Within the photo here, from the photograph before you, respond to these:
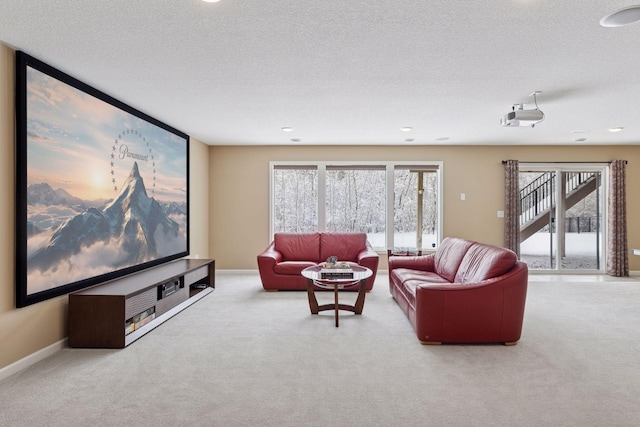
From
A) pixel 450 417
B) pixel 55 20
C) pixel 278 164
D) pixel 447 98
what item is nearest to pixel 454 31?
pixel 447 98

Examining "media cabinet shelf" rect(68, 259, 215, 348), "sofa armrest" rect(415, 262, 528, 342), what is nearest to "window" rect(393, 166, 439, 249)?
"sofa armrest" rect(415, 262, 528, 342)

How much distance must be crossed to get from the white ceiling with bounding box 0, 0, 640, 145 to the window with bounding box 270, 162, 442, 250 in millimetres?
2315

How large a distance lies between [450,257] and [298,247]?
2.54 meters

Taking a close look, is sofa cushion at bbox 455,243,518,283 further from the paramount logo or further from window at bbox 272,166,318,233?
the paramount logo

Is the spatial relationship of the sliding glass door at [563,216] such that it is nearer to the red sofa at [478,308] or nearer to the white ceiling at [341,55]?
the white ceiling at [341,55]

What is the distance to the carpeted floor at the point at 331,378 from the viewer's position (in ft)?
7.25

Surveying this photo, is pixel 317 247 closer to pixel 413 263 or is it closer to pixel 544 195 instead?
pixel 413 263

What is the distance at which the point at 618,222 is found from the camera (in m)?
6.84

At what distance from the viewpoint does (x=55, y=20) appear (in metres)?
2.40

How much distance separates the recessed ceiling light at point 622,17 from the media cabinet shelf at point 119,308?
4.04 metres

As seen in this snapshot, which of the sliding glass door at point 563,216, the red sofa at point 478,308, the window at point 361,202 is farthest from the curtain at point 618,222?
the red sofa at point 478,308

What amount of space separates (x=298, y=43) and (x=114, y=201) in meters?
2.60

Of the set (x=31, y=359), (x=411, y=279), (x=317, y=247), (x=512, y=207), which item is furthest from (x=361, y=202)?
(x=31, y=359)

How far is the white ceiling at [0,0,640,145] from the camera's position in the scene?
2287 mm
